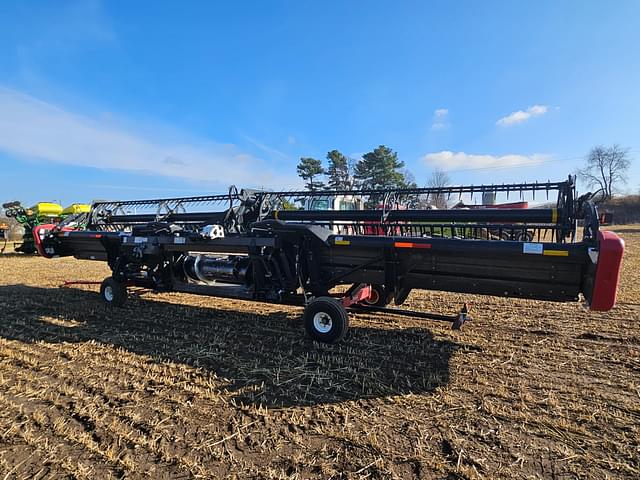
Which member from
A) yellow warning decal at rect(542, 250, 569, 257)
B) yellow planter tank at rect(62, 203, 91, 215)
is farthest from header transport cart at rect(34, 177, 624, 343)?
yellow planter tank at rect(62, 203, 91, 215)

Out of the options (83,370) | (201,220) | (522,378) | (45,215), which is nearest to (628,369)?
(522,378)

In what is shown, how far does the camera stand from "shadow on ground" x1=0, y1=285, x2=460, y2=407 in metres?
3.18

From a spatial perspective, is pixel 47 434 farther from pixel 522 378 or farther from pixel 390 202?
pixel 390 202

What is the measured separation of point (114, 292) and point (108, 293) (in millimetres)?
197

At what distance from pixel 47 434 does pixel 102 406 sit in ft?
1.26

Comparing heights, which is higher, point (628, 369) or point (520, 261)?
point (520, 261)

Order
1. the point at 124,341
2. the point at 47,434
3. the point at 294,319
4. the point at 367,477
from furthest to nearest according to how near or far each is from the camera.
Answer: the point at 294,319, the point at 124,341, the point at 47,434, the point at 367,477

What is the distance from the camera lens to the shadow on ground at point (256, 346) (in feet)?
10.4

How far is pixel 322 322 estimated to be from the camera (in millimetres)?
4242

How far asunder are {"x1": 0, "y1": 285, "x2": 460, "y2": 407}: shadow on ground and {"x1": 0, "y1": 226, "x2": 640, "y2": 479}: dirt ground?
0.08 ft

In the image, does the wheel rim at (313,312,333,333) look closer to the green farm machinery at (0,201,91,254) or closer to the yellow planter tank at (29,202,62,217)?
the green farm machinery at (0,201,91,254)

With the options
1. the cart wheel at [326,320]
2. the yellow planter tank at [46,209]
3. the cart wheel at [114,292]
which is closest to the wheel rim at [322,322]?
the cart wheel at [326,320]

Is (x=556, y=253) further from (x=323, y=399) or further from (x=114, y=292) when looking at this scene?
(x=114, y=292)

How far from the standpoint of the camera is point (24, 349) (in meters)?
4.13
